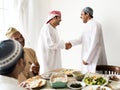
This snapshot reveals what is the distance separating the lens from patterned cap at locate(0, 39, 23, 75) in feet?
4.01

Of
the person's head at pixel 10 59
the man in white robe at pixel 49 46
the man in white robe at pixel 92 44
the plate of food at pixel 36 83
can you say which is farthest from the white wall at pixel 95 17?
the person's head at pixel 10 59

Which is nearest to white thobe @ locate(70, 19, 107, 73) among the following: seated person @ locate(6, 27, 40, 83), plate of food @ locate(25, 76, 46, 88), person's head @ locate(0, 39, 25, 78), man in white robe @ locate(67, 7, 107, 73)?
man in white robe @ locate(67, 7, 107, 73)

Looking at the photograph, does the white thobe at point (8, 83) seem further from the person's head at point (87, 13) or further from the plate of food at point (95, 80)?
the person's head at point (87, 13)

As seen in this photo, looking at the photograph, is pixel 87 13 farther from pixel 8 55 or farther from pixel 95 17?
pixel 8 55

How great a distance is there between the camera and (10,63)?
48.4 inches

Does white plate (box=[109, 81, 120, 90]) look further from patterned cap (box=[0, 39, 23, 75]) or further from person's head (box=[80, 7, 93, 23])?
person's head (box=[80, 7, 93, 23])

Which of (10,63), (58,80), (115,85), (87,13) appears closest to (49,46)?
(87,13)

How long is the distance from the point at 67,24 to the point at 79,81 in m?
1.88

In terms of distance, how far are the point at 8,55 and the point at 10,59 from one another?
0.08ft

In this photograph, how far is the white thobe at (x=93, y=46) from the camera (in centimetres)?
312

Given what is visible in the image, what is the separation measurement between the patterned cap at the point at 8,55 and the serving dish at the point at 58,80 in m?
0.76

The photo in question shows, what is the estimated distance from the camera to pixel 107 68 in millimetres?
2684

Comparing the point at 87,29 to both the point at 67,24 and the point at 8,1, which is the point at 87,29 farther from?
the point at 8,1

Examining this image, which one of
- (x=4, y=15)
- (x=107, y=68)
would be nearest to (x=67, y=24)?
(x=4, y=15)
